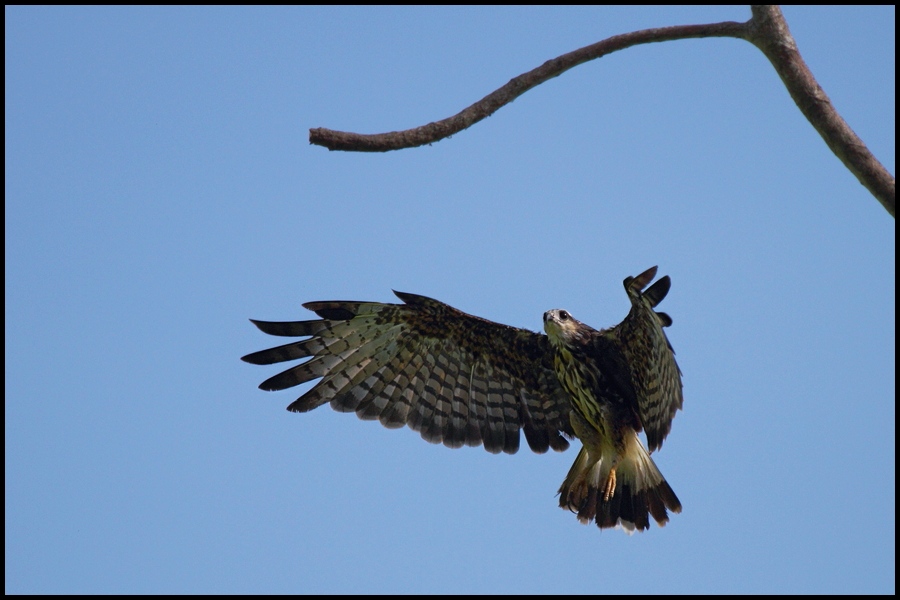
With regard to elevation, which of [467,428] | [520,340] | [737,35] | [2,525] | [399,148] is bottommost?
[2,525]

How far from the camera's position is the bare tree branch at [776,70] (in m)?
3.96

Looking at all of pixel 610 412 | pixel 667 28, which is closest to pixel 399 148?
pixel 667 28

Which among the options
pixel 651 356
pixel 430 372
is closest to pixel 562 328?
pixel 651 356

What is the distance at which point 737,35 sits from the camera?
4414 millimetres

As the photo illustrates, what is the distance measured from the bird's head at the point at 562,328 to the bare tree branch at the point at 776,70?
8.01ft

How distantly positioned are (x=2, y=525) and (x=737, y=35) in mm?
6356

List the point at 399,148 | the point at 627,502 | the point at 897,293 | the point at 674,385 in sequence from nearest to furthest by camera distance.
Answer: the point at 897,293 < the point at 399,148 < the point at 674,385 < the point at 627,502

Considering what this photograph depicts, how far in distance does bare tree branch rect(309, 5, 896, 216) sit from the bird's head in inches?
96.2

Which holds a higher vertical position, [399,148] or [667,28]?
[667,28]

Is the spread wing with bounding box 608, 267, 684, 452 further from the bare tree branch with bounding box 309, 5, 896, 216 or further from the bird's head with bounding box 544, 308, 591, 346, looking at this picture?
the bare tree branch with bounding box 309, 5, 896, 216

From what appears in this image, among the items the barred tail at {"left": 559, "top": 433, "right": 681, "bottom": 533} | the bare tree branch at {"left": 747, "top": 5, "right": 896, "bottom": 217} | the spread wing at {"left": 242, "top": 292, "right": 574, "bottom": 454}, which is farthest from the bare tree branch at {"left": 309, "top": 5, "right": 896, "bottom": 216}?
the barred tail at {"left": 559, "top": 433, "right": 681, "bottom": 533}

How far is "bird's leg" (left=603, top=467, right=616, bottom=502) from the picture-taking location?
670cm

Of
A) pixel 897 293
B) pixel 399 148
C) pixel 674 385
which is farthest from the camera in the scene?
pixel 674 385

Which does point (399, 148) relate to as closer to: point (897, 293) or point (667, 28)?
point (667, 28)
